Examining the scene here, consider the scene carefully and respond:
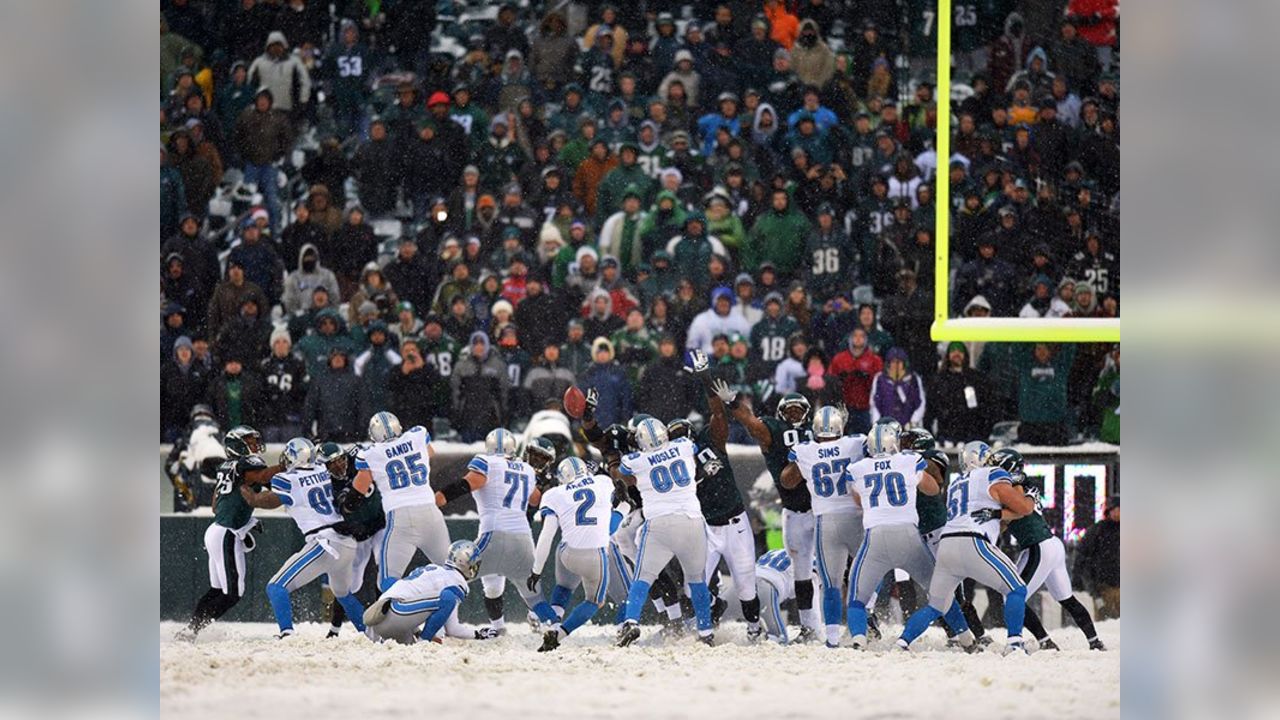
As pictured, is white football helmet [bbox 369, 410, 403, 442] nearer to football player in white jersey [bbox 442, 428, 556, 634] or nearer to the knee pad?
football player in white jersey [bbox 442, 428, 556, 634]

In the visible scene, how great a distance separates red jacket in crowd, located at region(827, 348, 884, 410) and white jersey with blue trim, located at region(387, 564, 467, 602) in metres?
4.21

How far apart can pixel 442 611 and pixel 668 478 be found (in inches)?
63.5

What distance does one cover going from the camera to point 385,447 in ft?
33.9

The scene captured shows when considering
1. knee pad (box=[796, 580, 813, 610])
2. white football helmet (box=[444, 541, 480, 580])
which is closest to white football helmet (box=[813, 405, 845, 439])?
knee pad (box=[796, 580, 813, 610])

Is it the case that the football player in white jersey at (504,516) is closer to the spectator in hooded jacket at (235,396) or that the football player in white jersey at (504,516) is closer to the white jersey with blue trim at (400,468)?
the white jersey with blue trim at (400,468)

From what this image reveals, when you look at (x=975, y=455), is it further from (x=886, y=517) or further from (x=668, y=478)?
(x=668, y=478)

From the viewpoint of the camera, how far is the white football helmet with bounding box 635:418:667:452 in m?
10.1

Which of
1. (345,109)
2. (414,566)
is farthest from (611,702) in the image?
(345,109)

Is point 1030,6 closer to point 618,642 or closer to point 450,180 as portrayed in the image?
point 450,180

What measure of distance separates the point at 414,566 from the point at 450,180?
4127mm

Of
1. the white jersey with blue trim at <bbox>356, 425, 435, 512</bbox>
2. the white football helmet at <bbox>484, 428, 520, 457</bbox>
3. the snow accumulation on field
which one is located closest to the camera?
the snow accumulation on field

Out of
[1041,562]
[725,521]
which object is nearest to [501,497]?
[725,521]

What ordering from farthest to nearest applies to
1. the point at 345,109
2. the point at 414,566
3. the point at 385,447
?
the point at 345,109 < the point at 414,566 < the point at 385,447
